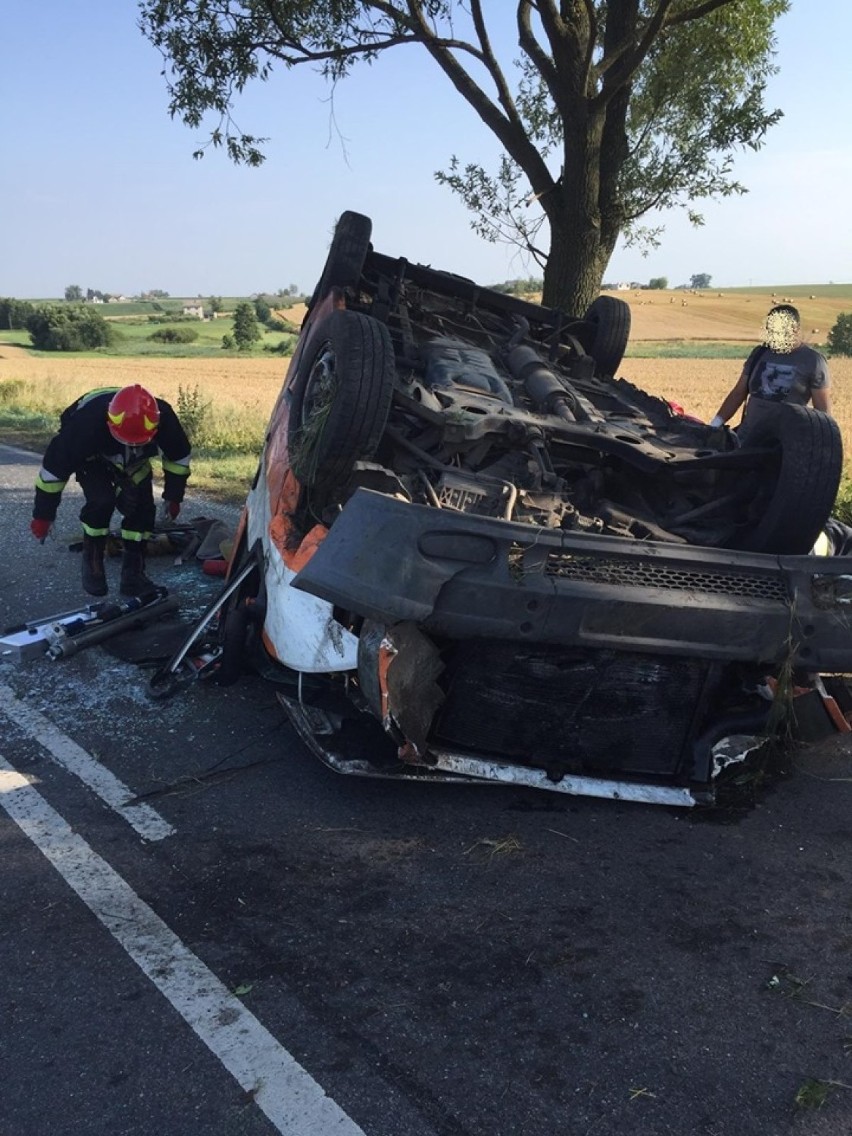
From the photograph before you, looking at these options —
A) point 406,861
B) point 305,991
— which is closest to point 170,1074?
point 305,991

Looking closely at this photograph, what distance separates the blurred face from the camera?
561cm

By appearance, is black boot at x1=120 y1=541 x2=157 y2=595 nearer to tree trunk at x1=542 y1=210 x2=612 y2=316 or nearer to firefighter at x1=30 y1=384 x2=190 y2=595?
firefighter at x1=30 y1=384 x2=190 y2=595

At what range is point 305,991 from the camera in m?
2.38

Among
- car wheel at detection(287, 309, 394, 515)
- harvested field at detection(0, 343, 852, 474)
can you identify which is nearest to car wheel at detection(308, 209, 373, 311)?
car wheel at detection(287, 309, 394, 515)

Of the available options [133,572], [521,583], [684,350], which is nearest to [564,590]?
[521,583]

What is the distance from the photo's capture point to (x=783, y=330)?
18.5 ft

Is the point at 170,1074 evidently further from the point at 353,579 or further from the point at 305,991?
the point at 353,579

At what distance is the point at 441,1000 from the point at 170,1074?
0.67 metres

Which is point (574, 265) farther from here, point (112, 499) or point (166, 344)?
point (166, 344)

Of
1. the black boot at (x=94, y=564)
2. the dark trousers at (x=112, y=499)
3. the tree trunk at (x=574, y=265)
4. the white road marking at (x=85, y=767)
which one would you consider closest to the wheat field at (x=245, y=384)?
the tree trunk at (x=574, y=265)

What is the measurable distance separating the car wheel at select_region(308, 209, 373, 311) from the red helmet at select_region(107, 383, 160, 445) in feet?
4.09

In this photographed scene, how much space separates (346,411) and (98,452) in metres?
2.52

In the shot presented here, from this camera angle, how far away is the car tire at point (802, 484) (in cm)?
362

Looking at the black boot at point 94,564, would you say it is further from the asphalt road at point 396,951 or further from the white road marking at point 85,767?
the asphalt road at point 396,951
